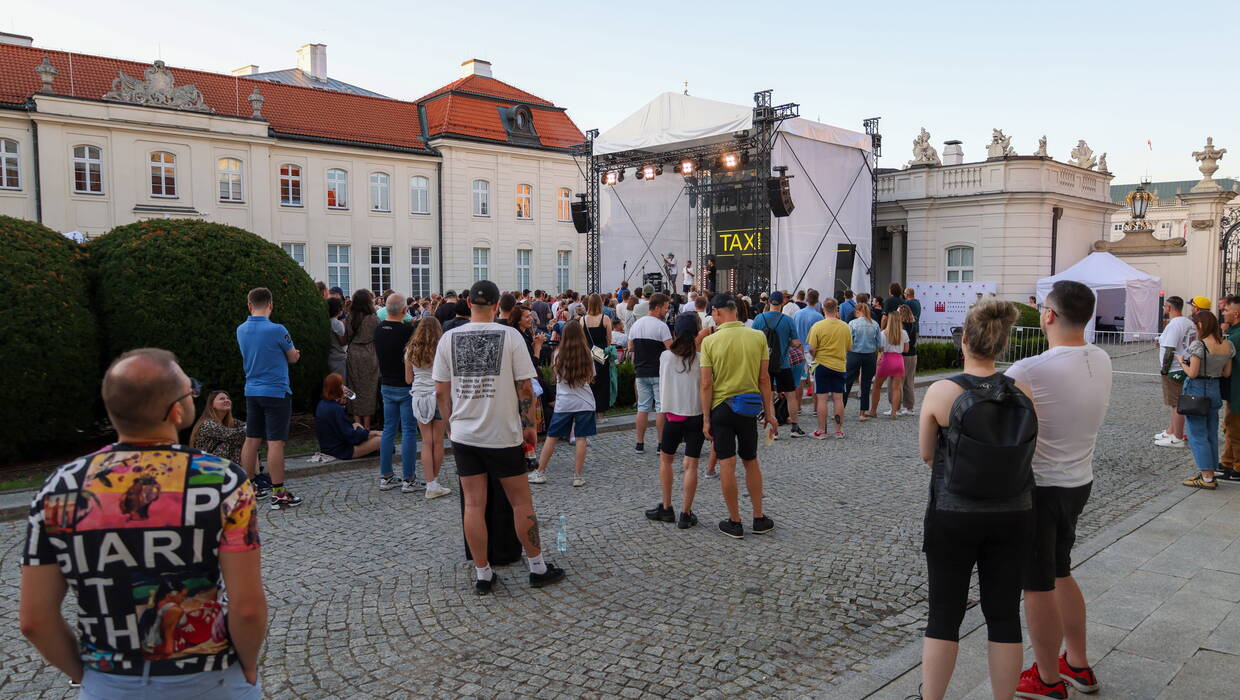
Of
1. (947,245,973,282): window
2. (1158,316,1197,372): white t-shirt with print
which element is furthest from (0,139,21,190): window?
(947,245,973,282): window

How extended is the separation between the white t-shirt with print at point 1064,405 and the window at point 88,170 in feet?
99.7

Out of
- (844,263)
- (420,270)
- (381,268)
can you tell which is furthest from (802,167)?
(381,268)

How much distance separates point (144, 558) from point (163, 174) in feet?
98.9

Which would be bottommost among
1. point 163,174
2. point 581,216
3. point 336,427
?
point 336,427

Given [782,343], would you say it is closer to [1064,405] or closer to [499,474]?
[499,474]

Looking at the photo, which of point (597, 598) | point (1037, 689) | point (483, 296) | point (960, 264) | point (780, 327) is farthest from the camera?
point (960, 264)

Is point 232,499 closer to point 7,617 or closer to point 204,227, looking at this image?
point 7,617

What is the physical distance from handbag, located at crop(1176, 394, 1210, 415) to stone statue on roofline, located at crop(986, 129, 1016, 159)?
22.3m

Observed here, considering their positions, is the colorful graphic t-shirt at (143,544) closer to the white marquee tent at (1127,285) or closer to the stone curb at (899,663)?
the stone curb at (899,663)

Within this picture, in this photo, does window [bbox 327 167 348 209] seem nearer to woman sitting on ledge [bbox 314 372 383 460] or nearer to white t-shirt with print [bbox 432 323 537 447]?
woman sitting on ledge [bbox 314 372 383 460]

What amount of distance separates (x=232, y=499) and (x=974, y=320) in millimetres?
2767

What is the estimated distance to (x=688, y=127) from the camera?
2248cm

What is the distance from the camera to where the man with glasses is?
1949mm

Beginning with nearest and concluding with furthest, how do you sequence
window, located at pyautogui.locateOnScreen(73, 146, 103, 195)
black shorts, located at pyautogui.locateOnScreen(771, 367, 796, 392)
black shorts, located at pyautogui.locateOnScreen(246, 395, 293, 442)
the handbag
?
black shorts, located at pyautogui.locateOnScreen(246, 395, 293, 442) < the handbag < black shorts, located at pyautogui.locateOnScreen(771, 367, 796, 392) < window, located at pyautogui.locateOnScreen(73, 146, 103, 195)
